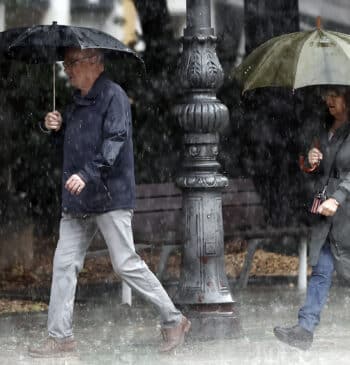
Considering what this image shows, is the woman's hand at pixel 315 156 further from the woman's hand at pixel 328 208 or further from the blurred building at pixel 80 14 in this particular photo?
Answer: the blurred building at pixel 80 14

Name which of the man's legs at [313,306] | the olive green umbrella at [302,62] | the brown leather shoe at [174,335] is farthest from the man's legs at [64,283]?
the olive green umbrella at [302,62]

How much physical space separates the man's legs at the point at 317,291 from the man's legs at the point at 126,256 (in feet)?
2.87

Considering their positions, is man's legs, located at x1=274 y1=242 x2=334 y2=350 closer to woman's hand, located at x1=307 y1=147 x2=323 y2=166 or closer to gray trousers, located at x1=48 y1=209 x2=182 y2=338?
woman's hand, located at x1=307 y1=147 x2=323 y2=166

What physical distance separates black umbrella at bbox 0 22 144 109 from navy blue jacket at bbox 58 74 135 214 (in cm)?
27

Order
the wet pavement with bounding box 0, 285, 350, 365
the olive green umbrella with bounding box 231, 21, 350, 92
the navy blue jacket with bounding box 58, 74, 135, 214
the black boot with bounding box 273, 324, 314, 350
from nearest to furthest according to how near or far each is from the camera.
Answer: the navy blue jacket with bounding box 58, 74, 135, 214
the wet pavement with bounding box 0, 285, 350, 365
the black boot with bounding box 273, 324, 314, 350
the olive green umbrella with bounding box 231, 21, 350, 92

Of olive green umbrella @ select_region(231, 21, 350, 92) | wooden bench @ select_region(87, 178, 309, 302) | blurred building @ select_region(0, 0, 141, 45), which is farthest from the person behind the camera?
blurred building @ select_region(0, 0, 141, 45)

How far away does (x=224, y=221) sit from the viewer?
11547 mm

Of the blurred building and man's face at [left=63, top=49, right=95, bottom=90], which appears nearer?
man's face at [left=63, top=49, right=95, bottom=90]

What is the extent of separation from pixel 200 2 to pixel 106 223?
65.6 inches

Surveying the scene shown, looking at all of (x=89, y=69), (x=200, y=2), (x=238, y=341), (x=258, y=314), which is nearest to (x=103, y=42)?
(x=89, y=69)

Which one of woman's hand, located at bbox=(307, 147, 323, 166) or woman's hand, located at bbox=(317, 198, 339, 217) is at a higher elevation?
woman's hand, located at bbox=(307, 147, 323, 166)

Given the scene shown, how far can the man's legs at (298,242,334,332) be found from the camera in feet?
28.5

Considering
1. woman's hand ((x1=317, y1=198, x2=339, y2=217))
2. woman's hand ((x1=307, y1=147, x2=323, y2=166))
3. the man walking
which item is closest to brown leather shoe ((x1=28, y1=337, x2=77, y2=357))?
the man walking

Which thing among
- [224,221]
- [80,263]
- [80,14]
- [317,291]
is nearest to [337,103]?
[317,291]
